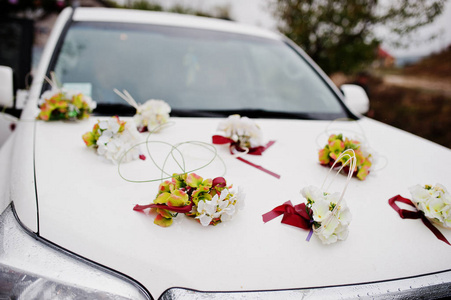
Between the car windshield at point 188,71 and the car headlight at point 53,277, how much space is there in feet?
3.49

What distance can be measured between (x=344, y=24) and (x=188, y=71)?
6.12 m

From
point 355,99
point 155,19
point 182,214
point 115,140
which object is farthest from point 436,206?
point 155,19

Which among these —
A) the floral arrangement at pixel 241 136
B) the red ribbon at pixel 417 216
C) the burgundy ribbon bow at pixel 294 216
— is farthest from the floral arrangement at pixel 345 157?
the burgundy ribbon bow at pixel 294 216

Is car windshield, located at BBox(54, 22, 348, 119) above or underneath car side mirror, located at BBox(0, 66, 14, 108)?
above

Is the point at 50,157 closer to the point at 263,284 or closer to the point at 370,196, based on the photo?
the point at 263,284

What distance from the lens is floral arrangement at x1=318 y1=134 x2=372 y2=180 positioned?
4.73 ft

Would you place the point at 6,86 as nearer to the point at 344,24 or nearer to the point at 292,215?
the point at 292,215

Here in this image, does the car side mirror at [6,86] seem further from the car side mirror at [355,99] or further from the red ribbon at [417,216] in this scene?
the car side mirror at [355,99]

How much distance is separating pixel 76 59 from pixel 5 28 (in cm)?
271

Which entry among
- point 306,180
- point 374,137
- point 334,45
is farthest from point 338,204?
point 334,45

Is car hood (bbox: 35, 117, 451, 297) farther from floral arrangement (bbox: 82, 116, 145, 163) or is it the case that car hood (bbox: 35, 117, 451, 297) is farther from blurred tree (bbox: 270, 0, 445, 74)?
blurred tree (bbox: 270, 0, 445, 74)

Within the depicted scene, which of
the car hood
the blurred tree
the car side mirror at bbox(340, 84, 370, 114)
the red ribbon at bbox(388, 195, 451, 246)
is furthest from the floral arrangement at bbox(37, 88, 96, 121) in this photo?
the blurred tree

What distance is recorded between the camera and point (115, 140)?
1.39m

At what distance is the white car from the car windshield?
1 cm
